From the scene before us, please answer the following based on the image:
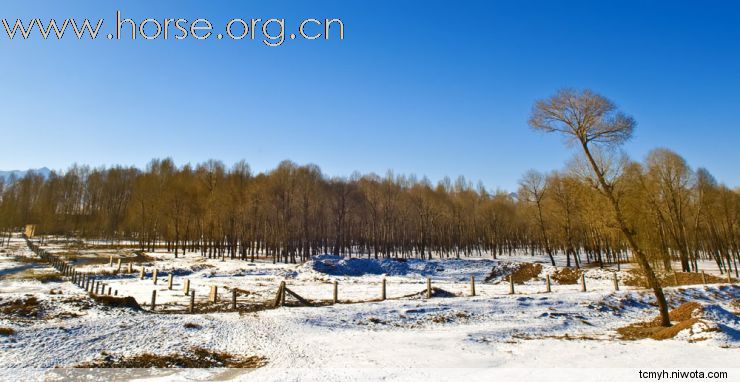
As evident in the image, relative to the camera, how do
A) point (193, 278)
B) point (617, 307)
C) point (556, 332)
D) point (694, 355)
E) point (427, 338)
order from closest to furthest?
point (694, 355) < point (427, 338) < point (556, 332) < point (617, 307) < point (193, 278)

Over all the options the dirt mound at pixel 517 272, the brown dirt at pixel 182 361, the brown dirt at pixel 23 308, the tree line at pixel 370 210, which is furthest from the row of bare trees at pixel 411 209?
the brown dirt at pixel 23 308

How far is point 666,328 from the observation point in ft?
47.7

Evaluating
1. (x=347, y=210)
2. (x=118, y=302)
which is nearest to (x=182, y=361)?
(x=118, y=302)

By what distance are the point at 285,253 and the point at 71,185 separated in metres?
76.5

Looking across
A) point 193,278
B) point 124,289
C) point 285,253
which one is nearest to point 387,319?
point 124,289

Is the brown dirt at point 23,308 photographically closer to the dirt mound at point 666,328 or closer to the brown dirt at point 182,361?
the brown dirt at point 182,361

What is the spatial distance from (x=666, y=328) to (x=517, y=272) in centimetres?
2410

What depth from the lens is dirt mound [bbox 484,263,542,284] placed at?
3631cm

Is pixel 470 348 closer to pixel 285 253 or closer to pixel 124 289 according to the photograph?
pixel 124 289

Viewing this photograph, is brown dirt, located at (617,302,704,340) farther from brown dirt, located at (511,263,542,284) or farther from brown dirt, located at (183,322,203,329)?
brown dirt, located at (511,263,542,284)

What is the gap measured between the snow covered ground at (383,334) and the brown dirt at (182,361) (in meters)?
0.49

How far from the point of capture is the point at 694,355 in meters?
9.96

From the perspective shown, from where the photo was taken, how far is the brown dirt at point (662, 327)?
13.3m

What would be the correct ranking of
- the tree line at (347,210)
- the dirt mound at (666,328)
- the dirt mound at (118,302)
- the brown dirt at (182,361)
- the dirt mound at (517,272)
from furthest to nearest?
the tree line at (347,210), the dirt mound at (517,272), the dirt mound at (118,302), the dirt mound at (666,328), the brown dirt at (182,361)
